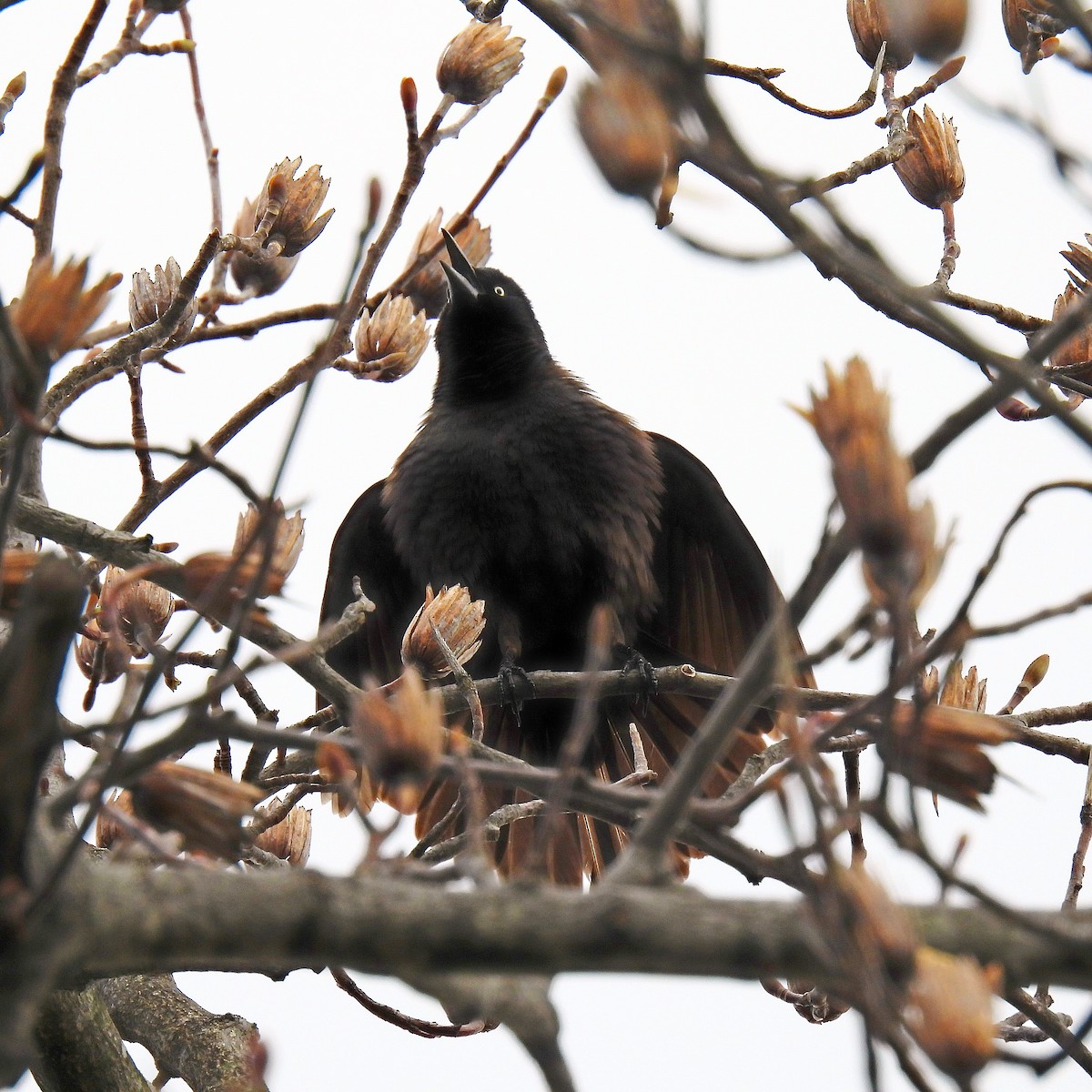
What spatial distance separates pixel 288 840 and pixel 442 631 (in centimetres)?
58

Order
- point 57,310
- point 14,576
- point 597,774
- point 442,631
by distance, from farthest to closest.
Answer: point 597,774 < point 442,631 < point 14,576 < point 57,310

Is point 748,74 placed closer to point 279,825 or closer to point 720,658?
point 279,825

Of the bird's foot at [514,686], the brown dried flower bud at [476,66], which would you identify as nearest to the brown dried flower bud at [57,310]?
the brown dried flower bud at [476,66]

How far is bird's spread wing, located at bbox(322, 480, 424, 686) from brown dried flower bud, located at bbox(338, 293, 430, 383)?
1690mm

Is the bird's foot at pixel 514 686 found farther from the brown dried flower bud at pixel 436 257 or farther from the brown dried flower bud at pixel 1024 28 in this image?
the brown dried flower bud at pixel 1024 28

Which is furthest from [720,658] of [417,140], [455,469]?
[417,140]

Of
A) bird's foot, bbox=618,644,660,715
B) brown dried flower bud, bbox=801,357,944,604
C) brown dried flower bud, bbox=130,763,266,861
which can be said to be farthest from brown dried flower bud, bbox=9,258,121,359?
bird's foot, bbox=618,644,660,715

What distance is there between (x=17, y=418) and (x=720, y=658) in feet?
11.1

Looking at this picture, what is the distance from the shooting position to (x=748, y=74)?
8.70 ft

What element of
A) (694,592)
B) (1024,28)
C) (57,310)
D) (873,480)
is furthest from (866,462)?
(694,592)

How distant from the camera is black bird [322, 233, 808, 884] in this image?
13.2 ft

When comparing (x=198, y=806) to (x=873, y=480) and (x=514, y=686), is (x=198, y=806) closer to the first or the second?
(x=873, y=480)

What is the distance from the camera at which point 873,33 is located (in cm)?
252

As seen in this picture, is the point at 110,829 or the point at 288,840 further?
the point at 288,840
